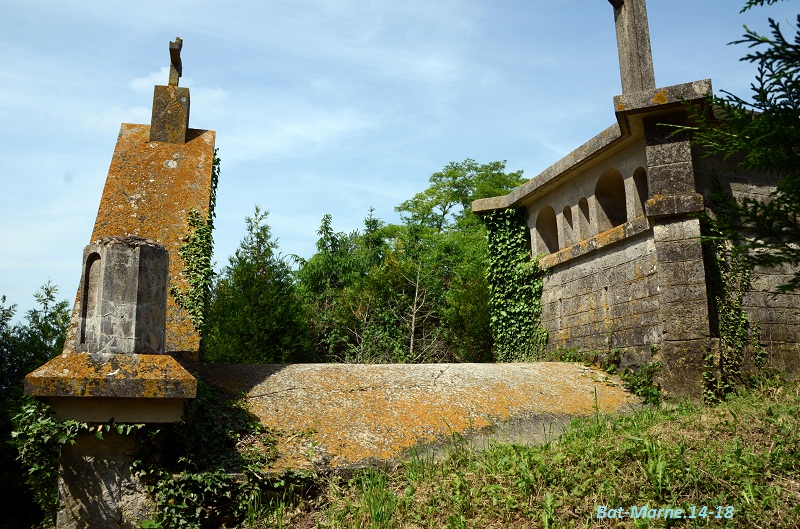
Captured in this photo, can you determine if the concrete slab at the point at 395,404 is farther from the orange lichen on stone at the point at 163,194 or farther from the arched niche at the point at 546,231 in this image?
the arched niche at the point at 546,231

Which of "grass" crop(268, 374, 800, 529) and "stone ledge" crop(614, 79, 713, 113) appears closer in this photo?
"grass" crop(268, 374, 800, 529)

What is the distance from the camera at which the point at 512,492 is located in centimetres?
482

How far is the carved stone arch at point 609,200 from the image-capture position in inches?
377

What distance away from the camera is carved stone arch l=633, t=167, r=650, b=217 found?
874cm

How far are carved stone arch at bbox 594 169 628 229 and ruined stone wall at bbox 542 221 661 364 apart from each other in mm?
581

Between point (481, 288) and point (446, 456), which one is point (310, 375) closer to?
point (446, 456)

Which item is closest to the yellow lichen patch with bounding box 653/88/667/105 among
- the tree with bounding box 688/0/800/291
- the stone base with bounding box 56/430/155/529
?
the tree with bounding box 688/0/800/291

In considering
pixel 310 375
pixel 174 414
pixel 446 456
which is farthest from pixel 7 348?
pixel 446 456

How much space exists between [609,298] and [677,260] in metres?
1.33

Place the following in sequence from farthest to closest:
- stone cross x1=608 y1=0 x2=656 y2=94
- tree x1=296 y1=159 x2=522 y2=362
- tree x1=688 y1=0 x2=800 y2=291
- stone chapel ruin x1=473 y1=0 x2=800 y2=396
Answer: tree x1=296 y1=159 x2=522 y2=362
stone cross x1=608 y1=0 x2=656 y2=94
stone chapel ruin x1=473 y1=0 x2=800 y2=396
tree x1=688 y1=0 x2=800 y2=291

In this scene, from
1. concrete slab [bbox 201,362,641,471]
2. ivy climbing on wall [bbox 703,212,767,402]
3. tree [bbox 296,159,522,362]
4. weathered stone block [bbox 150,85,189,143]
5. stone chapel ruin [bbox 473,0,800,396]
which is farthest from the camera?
tree [bbox 296,159,522,362]

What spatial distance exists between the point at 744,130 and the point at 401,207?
91.4 ft

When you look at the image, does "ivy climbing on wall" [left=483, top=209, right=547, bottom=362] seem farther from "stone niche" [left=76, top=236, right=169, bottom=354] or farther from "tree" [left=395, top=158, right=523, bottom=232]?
"tree" [left=395, top=158, right=523, bottom=232]

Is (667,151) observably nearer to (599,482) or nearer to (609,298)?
(609,298)
